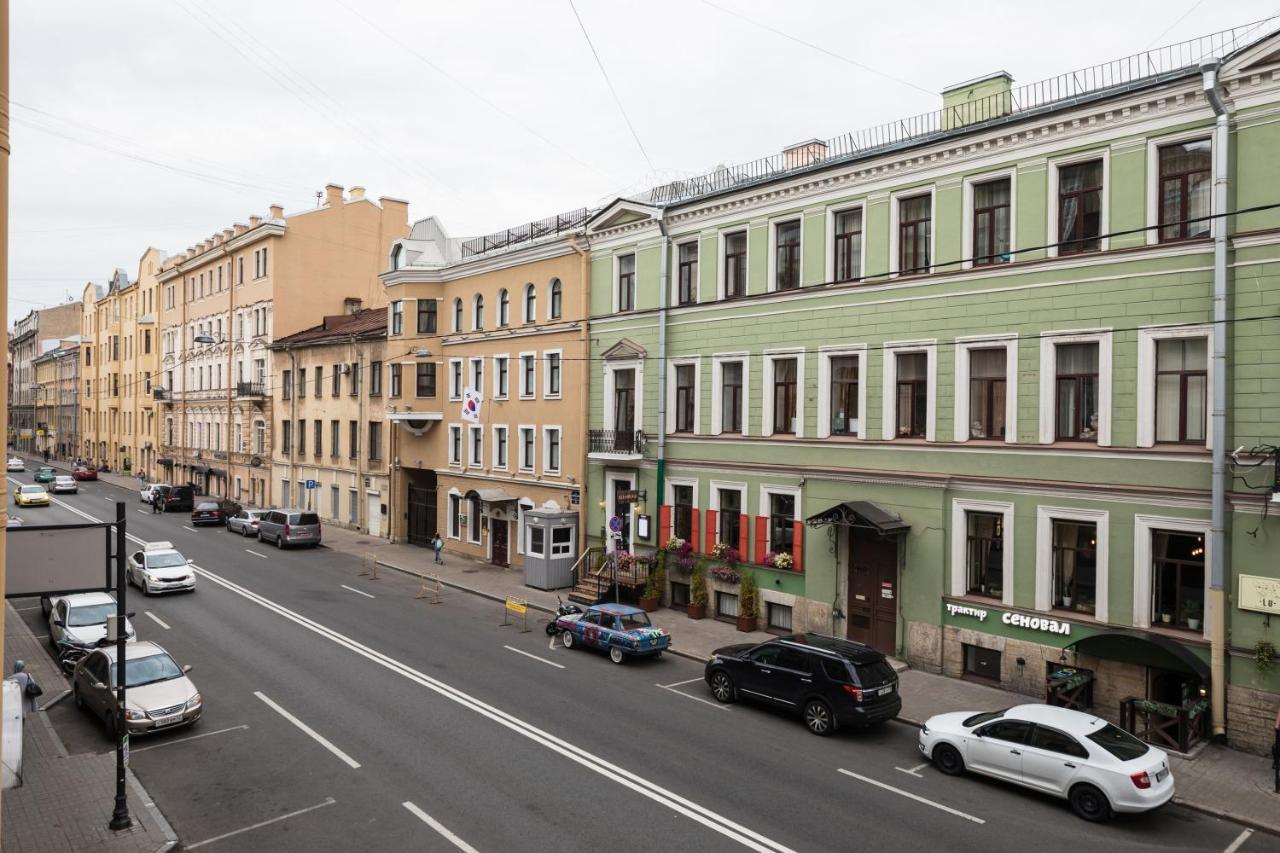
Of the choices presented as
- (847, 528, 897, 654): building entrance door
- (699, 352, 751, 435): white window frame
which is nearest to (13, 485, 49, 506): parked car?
(699, 352, 751, 435): white window frame

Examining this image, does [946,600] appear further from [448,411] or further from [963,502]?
[448,411]

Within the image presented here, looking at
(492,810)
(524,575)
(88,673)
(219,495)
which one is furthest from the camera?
(219,495)

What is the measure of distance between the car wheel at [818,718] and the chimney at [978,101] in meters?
13.9

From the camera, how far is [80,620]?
2083 centimetres

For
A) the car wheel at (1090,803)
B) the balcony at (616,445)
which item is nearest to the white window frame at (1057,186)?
the car wheel at (1090,803)

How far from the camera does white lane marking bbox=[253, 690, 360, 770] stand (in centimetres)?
1411

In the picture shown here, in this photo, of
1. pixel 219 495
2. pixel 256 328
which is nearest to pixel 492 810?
pixel 256 328

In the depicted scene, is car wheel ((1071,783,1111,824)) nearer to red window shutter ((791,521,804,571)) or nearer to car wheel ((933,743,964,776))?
car wheel ((933,743,964,776))

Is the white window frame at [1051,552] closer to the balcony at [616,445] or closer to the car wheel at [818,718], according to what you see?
the car wheel at [818,718]

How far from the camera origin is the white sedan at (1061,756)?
40.5 ft

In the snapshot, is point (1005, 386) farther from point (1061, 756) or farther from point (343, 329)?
point (343, 329)

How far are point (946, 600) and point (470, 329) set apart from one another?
922 inches

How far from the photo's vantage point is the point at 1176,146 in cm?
1673

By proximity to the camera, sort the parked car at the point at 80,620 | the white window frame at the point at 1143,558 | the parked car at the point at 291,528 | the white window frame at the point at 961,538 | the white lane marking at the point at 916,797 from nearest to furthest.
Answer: the white lane marking at the point at 916,797 < the white window frame at the point at 1143,558 < the white window frame at the point at 961,538 < the parked car at the point at 80,620 < the parked car at the point at 291,528
